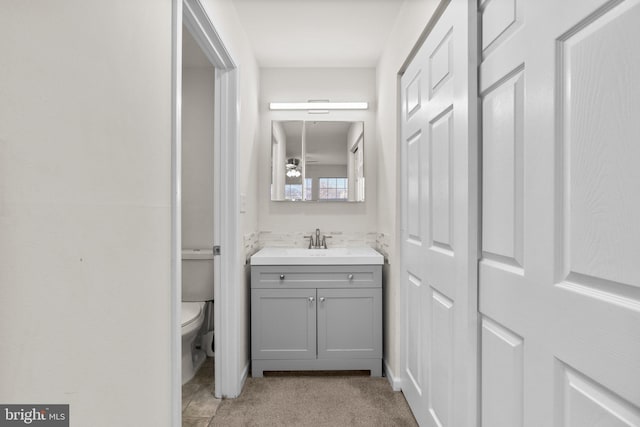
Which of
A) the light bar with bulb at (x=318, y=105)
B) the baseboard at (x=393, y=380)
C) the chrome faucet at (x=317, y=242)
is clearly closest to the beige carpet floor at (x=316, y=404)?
the baseboard at (x=393, y=380)

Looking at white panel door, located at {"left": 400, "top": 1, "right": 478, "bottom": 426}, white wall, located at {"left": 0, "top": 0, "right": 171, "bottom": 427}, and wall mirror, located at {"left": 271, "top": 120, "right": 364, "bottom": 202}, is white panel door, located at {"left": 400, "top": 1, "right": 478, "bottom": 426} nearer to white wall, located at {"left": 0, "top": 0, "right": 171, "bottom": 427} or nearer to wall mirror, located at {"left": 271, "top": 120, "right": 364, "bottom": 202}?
wall mirror, located at {"left": 271, "top": 120, "right": 364, "bottom": 202}

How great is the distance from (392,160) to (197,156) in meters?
1.67

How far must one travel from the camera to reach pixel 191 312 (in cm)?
226

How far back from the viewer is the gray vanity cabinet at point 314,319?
2.35m

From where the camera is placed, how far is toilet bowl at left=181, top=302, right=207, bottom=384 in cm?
214

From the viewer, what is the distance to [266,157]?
2951mm

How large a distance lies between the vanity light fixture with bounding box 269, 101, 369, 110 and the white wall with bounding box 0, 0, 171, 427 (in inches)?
72.3

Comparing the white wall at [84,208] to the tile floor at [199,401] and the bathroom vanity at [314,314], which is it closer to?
the tile floor at [199,401]

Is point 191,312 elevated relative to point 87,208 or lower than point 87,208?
lower

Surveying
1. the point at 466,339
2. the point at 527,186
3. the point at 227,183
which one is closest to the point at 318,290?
the point at 227,183

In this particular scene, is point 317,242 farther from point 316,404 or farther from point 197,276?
point 316,404

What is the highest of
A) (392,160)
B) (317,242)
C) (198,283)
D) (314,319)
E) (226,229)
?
(392,160)

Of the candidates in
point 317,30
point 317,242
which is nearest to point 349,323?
point 317,242

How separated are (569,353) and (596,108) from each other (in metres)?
0.53
